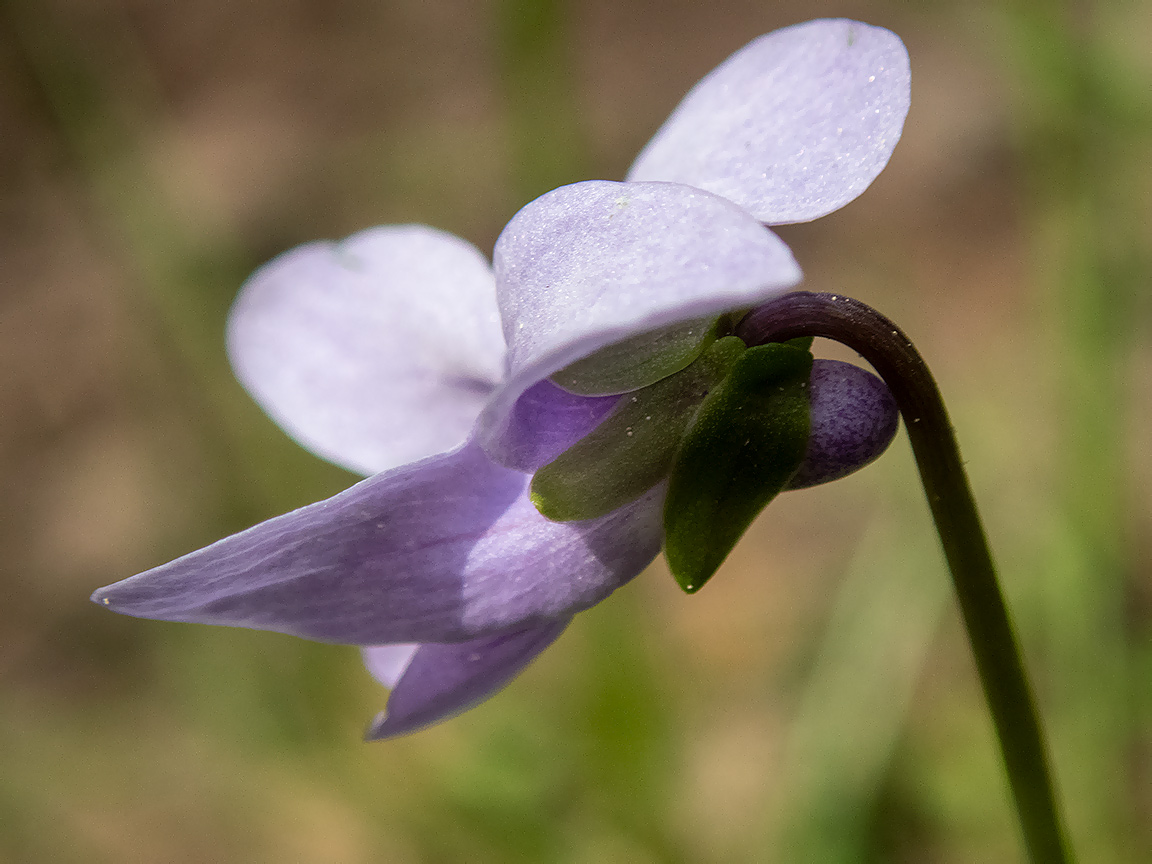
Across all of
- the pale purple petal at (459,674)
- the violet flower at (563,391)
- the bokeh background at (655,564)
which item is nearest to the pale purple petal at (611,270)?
the violet flower at (563,391)

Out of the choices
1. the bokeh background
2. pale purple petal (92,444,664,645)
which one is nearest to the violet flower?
pale purple petal (92,444,664,645)

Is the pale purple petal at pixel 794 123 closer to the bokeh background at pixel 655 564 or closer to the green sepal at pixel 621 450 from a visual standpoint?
the green sepal at pixel 621 450

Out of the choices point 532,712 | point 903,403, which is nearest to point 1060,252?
point 532,712

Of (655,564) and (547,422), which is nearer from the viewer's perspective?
(547,422)

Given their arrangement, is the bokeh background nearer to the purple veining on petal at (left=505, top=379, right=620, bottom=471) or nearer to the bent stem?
the bent stem

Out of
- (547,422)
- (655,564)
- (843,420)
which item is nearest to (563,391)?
(547,422)

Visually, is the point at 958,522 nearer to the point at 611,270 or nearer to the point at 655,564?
the point at 611,270

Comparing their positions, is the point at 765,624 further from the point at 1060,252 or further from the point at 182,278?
the point at 182,278
